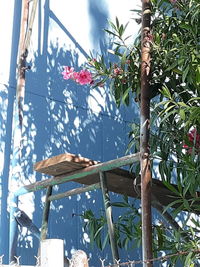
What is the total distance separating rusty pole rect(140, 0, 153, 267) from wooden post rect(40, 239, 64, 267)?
3.39ft

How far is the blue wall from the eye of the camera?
5.17 m

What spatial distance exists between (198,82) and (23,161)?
1989mm

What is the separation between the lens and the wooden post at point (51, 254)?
2336mm

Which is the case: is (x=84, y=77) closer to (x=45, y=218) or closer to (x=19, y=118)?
(x=19, y=118)

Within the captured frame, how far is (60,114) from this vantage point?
5660 mm

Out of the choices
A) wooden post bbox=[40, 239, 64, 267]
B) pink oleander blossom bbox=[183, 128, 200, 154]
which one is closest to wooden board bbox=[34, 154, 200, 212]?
pink oleander blossom bbox=[183, 128, 200, 154]

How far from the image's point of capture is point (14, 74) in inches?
211

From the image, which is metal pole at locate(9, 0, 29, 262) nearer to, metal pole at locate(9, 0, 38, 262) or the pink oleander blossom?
metal pole at locate(9, 0, 38, 262)

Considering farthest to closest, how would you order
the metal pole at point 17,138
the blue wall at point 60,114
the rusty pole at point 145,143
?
the blue wall at point 60,114, the metal pole at point 17,138, the rusty pole at point 145,143

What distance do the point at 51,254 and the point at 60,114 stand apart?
340cm

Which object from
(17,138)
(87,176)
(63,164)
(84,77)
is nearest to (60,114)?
(17,138)

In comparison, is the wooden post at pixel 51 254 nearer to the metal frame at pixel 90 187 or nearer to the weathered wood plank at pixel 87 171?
the metal frame at pixel 90 187

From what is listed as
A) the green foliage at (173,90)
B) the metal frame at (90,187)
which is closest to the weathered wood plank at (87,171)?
the metal frame at (90,187)

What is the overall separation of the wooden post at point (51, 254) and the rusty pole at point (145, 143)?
3.39 feet
